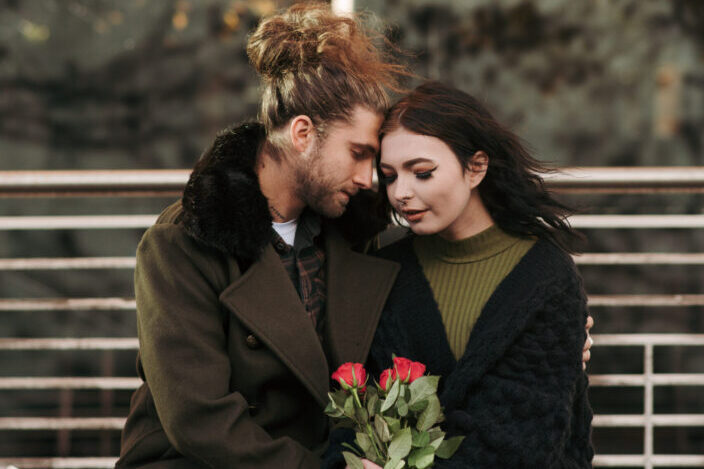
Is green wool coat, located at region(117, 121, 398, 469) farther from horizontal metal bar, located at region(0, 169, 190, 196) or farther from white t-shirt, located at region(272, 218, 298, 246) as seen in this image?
horizontal metal bar, located at region(0, 169, 190, 196)

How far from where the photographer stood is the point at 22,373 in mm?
3590

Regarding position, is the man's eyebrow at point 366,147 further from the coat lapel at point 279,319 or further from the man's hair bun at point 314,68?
the coat lapel at point 279,319

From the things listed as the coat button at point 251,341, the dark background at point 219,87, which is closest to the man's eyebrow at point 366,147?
the coat button at point 251,341

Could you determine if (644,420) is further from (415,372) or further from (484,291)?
(415,372)

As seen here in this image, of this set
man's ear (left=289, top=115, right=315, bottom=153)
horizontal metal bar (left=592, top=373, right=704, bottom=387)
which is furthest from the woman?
horizontal metal bar (left=592, top=373, right=704, bottom=387)

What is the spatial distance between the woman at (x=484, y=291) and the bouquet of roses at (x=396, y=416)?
8 cm

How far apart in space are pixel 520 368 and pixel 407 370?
29cm

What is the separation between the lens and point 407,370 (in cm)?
161

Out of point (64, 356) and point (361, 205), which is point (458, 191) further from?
point (64, 356)

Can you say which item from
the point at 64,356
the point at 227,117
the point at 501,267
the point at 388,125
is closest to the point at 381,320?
the point at 501,267

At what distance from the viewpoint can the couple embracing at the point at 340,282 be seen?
5.55 ft

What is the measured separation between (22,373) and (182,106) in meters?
1.63

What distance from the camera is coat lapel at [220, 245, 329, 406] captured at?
1.82 m

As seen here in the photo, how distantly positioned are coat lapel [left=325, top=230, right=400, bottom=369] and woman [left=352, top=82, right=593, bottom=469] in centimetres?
4
